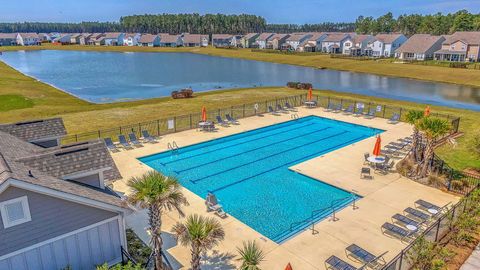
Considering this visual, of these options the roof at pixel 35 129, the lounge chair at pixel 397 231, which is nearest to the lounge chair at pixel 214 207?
the lounge chair at pixel 397 231

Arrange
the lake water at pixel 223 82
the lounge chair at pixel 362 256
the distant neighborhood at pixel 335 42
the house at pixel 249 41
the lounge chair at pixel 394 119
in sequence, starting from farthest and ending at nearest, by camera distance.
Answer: the house at pixel 249 41 < the distant neighborhood at pixel 335 42 < the lake water at pixel 223 82 < the lounge chair at pixel 394 119 < the lounge chair at pixel 362 256

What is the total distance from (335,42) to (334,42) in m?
0.50

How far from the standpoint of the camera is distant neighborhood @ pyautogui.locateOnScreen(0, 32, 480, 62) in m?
81.3

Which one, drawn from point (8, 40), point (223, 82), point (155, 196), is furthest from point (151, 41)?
point (155, 196)

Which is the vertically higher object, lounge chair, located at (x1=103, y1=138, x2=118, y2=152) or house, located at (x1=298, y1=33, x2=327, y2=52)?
house, located at (x1=298, y1=33, x2=327, y2=52)

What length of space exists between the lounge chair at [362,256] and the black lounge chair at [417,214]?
3375 mm

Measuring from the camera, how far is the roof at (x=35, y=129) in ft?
51.0

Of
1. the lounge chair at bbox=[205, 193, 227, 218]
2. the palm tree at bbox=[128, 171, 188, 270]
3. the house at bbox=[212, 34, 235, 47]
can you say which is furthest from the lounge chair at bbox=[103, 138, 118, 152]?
the house at bbox=[212, 34, 235, 47]

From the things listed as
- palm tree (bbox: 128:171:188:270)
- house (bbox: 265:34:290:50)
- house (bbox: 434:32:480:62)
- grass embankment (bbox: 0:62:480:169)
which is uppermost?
house (bbox: 265:34:290:50)

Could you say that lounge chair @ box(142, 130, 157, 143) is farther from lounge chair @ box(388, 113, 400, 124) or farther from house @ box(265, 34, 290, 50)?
house @ box(265, 34, 290, 50)

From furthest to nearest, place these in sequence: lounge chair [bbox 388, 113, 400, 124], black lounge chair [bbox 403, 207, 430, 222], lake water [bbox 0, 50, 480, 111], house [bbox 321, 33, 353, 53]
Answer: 1. house [bbox 321, 33, 353, 53]
2. lake water [bbox 0, 50, 480, 111]
3. lounge chair [bbox 388, 113, 400, 124]
4. black lounge chair [bbox 403, 207, 430, 222]

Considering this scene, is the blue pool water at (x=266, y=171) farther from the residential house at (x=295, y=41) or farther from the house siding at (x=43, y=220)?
Result: the residential house at (x=295, y=41)

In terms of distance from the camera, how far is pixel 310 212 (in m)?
16.1

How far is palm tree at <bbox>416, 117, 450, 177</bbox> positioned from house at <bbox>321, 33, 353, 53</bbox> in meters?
99.2
